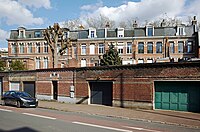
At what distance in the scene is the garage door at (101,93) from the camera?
23561 millimetres

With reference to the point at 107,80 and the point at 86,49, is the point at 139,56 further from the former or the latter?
the point at 107,80

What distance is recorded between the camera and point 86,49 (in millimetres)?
50906

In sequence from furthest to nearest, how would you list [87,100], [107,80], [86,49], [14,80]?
[86,49] → [14,80] → [87,100] → [107,80]

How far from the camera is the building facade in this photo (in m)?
46.7

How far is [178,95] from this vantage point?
19.2m

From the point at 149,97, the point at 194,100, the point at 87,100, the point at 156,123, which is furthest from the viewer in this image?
the point at 87,100

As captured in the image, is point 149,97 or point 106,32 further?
point 106,32

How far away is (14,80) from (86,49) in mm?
20226

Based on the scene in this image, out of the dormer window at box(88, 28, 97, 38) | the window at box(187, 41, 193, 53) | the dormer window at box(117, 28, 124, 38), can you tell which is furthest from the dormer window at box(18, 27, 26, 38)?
the window at box(187, 41, 193, 53)

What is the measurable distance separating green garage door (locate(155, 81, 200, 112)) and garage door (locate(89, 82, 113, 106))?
4.92 metres

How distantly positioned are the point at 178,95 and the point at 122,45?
31059 mm

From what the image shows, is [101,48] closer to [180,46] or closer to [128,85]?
[180,46]

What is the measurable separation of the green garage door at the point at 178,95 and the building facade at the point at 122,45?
25023mm

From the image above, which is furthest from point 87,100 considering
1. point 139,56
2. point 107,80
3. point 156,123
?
point 139,56
